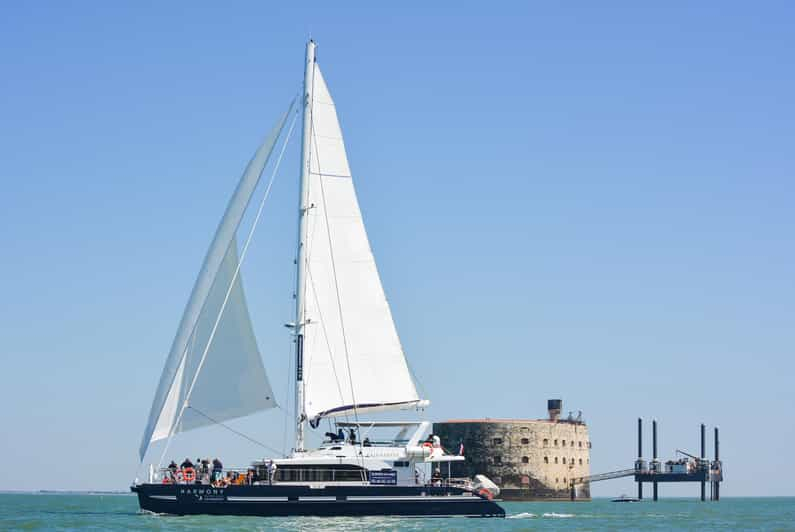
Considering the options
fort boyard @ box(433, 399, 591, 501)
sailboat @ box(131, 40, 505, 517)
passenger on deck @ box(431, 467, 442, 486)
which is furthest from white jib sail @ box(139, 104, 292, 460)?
fort boyard @ box(433, 399, 591, 501)

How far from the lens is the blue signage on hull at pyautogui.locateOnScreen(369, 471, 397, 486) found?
33375 millimetres

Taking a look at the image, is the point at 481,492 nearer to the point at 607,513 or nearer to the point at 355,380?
the point at 355,380

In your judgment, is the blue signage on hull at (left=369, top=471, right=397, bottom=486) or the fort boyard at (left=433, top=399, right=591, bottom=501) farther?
the fort boyard at (left=433, top=399, right=591, bottom=501)

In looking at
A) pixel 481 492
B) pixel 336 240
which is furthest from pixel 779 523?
pixel 336 240

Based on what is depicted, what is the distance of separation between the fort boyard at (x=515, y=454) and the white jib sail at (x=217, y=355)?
26914 millimetres

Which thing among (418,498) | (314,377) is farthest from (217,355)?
(418,498)

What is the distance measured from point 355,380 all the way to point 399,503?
3524mm

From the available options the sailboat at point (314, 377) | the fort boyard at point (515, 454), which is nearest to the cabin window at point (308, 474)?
the sailboat at point (314, 377)

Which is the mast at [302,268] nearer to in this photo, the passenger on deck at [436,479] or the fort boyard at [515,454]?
the passenger on deck at [436,479]

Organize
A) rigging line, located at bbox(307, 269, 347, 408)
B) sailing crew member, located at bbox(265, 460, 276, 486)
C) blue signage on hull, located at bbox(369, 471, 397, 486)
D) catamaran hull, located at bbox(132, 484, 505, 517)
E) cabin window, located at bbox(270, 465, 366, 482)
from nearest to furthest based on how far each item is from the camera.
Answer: catamaran hull, located at bbox(132, 484, 505, 517), sailing crew member, located at bbox(265, 460, 276, 486), cabin window, located at bbox(270, 465, 366, 482), blue signage on hull, located at bbox(369, 471, 397, 486), rigging line, located at bbox(307, 269, 347, 408)

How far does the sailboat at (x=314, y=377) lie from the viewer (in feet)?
108

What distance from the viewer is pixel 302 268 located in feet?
111

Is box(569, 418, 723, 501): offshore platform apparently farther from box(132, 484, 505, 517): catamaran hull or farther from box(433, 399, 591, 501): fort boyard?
box(132, 484, 505, 517): catamaran hull

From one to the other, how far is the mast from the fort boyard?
86.5 ft
